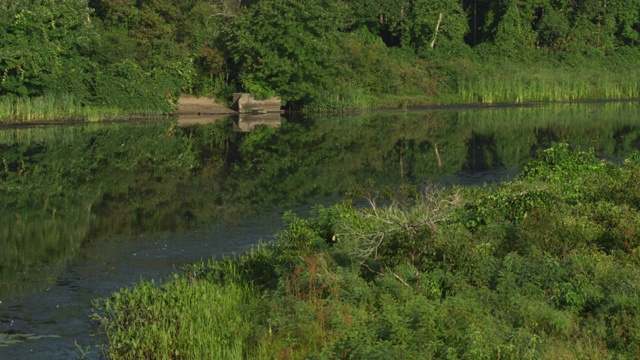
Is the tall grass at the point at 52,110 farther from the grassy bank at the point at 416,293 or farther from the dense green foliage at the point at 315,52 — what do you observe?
the grassy bank at the point at 416,293

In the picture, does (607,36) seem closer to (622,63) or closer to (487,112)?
(622,63)

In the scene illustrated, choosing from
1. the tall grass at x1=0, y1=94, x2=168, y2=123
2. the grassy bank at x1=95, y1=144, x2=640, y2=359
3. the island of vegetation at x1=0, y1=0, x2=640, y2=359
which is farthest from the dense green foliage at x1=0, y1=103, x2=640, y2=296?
the grassy bank at x1=95, y1=144, x2=640, y2=359

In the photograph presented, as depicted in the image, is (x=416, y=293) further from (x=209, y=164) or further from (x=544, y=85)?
(x=544, y=85)

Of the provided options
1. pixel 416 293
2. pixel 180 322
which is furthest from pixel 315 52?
pixel 180 322

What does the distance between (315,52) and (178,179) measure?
89.0ft

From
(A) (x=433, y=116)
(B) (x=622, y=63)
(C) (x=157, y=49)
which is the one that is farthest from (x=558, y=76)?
(C) (x=157, y=49)

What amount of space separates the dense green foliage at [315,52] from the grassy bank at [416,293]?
31.2 m

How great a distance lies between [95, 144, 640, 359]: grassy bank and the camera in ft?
33.0

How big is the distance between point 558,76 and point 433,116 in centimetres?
1775

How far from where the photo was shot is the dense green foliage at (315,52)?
45000mm

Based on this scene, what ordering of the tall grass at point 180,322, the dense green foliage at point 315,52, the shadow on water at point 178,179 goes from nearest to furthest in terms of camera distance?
Answer: the tall grass at point 180,322 < the shadow on water at point 178,179 < the dense green foliage at point 315,52

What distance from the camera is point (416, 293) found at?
11617 mm

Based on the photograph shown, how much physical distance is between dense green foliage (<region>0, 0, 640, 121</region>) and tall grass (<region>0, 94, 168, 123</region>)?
0.10 m

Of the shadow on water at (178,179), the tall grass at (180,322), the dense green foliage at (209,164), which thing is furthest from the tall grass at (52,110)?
the tall grass at (180,322)
